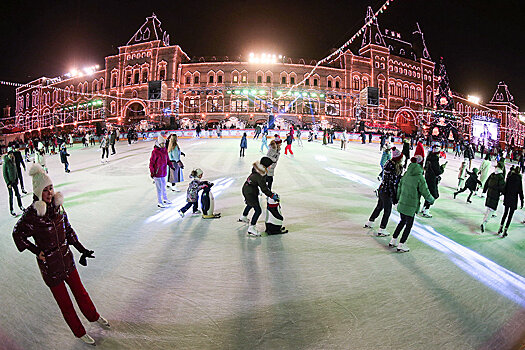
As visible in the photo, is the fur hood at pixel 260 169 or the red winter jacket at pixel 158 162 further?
the red winter jacket at pixel 158 162

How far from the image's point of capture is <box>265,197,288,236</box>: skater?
212 inches

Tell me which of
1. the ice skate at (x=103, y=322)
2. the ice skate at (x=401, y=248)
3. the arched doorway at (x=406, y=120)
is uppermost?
the arched doorway at (x=406, y=120)

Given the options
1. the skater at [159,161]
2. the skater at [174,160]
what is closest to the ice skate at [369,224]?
the skater at [159,161]

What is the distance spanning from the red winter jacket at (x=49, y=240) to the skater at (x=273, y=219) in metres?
3.23

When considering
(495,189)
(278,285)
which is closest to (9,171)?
(278,285)

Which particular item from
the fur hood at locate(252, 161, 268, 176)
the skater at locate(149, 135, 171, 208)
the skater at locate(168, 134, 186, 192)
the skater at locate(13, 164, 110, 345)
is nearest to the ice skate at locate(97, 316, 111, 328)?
the skater at locate(13, 164, 110, 345)

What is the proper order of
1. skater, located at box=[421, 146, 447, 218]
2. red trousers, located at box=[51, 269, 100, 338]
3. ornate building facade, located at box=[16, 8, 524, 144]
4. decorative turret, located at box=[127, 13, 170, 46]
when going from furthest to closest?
decorative turret, located at box=[127, 13, 170, 46], ornate building facade, located at box=[16, 8, 524, 144], skater, located at box=[421, 146, 447, 218], red trousers, located at box=[51, 269, 100, 338]

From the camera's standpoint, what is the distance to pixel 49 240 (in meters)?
2.59

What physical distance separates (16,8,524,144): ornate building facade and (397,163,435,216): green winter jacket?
40.0m

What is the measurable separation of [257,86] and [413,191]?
45.2 m

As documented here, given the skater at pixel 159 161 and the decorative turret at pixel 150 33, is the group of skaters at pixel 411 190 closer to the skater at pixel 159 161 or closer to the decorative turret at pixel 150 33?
the skater at pixel 159 161

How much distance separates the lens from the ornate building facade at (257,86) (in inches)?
1836

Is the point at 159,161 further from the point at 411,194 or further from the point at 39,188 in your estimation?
the point at 411,194

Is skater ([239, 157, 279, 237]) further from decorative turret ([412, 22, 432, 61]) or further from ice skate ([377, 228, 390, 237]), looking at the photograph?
decorative turret ([412, 22, 432, 61])
